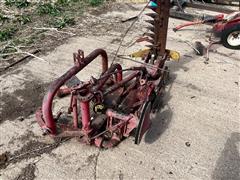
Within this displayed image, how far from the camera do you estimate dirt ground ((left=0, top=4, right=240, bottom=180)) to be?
3539mm

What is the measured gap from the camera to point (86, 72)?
532cm

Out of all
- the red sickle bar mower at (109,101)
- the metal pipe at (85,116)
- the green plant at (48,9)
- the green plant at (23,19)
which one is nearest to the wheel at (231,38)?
the red sickle bar mower at (109,101)

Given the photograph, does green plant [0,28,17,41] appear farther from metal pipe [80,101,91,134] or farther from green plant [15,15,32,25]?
metal pipe [80,101,91,134]

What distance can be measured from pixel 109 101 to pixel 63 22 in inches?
147

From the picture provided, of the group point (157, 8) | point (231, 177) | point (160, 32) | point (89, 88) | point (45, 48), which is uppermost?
point (157, 8)

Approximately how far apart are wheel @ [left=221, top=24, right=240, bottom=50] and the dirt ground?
181mm

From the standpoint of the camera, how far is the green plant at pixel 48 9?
7.57m

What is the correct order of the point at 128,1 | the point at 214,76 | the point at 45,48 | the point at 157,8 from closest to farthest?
the point at 157,8 < the point at 214,76 < the point at 45,48 < the point at 128,1

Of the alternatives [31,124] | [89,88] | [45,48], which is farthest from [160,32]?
[45,48]

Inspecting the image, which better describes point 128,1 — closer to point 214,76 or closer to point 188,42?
point 188,42

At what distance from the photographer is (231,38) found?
19.6ft

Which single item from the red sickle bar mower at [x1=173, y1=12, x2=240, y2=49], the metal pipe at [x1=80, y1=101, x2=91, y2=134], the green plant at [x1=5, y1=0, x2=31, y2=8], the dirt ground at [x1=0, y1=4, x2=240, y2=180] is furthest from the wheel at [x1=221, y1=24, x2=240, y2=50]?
the green plant at [x1=5, y1=0, x2=31, y2=8]

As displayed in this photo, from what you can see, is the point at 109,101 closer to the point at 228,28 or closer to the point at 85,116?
the point at 85,116

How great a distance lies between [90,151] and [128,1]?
19.0 ft
